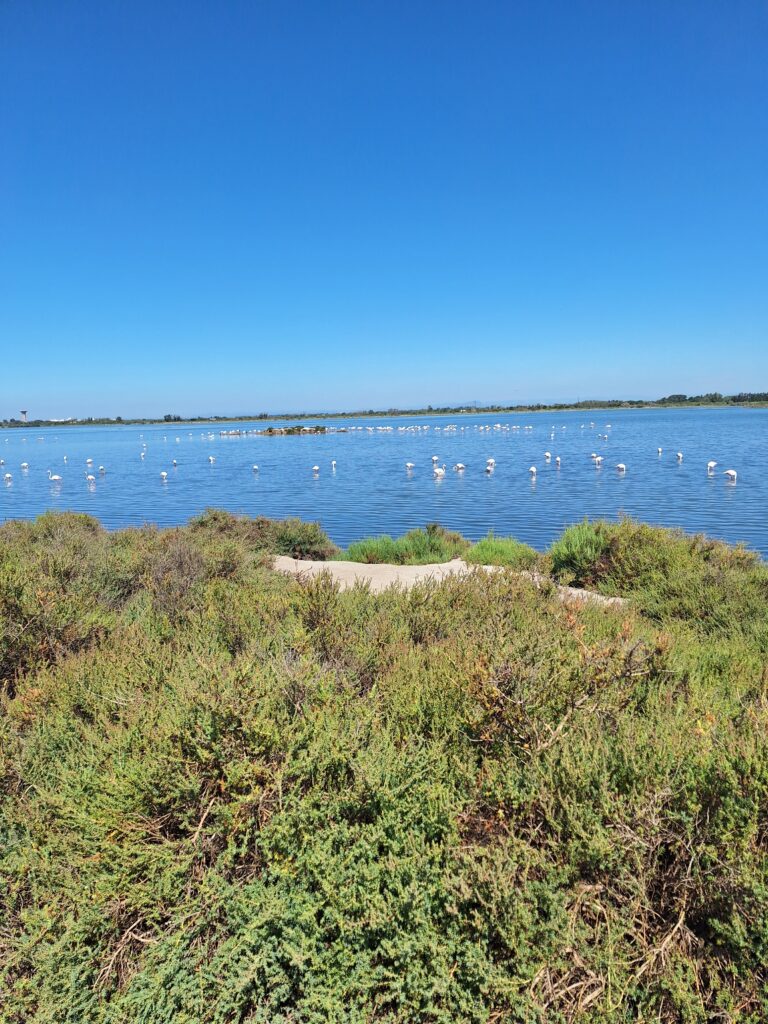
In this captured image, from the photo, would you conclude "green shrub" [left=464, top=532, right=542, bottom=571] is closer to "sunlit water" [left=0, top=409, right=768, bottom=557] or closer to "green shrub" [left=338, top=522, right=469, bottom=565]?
"green shrub" [left=338, top=522, right=469, bottom=565]

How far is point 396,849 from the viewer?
225cm

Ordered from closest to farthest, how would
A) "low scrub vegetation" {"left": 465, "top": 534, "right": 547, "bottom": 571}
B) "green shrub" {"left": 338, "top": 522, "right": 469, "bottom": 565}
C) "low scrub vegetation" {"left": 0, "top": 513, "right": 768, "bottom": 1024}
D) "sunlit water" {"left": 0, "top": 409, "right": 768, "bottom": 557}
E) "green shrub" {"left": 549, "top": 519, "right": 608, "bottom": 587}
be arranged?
1. "low scrub vegetation" {"left": 0, "top": 513, "right": 768, "bottom": 1024}
2. "green shrub" {"left": 549, "top": 519, "right": 608, "bottom": 587}
3. "low scrub vegetation" {"left": 465, "top": 534, "right": 547, "bottom": 571}
4. "green shrub" {"left": 338, "top": 522, "right": 469, "bottom": 565}
5. "sunlit water" {"left": 0, "top": 409, "right": 768, "bottom": 557}

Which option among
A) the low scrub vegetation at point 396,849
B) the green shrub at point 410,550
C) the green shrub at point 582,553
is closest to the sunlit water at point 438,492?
the green shrub at point 410,550

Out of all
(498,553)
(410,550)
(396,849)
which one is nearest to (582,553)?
(498,553)

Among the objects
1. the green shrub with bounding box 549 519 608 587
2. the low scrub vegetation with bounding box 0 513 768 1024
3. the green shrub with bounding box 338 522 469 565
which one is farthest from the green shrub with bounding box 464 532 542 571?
the low scrub vegetation with bounding box 0 513 768 1024

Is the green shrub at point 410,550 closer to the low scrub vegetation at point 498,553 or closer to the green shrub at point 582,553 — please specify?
the low scrub vegetation at point 498,553

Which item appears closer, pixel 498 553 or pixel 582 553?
pixel 582 553

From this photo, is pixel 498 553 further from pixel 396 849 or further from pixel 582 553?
pixel 396 849

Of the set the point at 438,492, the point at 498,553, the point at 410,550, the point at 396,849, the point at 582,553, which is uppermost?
the point at 396,849

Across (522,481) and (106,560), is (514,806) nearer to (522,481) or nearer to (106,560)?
(106,560)

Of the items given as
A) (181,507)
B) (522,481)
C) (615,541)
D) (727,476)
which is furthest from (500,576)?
(727,476)

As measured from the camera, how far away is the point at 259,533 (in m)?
14.1

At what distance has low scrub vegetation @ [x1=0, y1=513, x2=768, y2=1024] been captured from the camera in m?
2.06

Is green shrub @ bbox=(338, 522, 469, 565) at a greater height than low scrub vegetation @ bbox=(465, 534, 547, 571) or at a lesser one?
lesser
